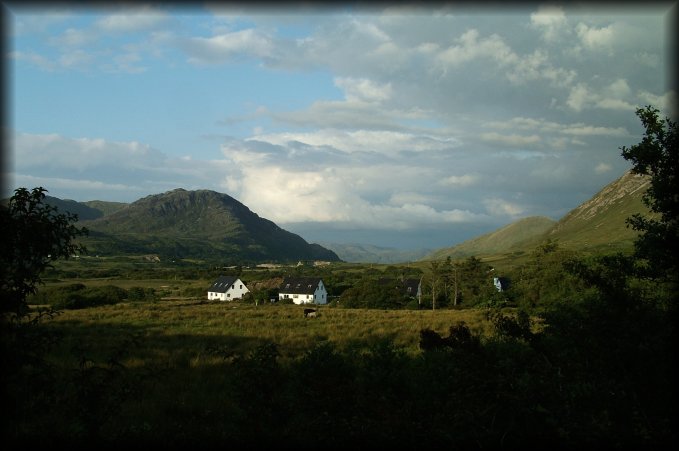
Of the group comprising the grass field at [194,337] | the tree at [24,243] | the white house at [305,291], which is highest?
the tree at [24,243]

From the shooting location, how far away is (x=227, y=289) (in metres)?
86.7

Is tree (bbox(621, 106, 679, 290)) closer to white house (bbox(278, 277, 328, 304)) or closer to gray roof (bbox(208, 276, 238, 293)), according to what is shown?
white house (bbox(278, 277, 328, 304))

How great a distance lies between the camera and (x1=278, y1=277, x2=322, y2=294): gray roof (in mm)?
86500

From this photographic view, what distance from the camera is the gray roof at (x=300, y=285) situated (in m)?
86.5

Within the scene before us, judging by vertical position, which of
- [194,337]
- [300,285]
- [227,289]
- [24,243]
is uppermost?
[24,243]

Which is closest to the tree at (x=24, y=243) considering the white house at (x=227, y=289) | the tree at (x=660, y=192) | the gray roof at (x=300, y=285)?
the tree at (x=660, y=192)

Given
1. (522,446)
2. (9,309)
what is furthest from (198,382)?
(522,446)

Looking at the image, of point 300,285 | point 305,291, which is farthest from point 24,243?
point 300,285

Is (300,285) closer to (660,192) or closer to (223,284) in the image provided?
(223,284)

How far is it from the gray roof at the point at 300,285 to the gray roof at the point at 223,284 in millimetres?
9512

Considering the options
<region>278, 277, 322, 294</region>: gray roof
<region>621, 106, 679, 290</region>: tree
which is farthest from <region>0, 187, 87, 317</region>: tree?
<region>278, 277, 322, 294</region>: gray roof

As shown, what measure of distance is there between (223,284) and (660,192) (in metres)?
86.0

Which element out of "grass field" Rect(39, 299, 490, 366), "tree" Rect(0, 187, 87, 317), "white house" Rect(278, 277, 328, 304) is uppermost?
"tree" Rect(0, 187, 87, 317)

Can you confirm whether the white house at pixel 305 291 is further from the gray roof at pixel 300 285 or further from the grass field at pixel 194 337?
the grass field at pixel 194 337
